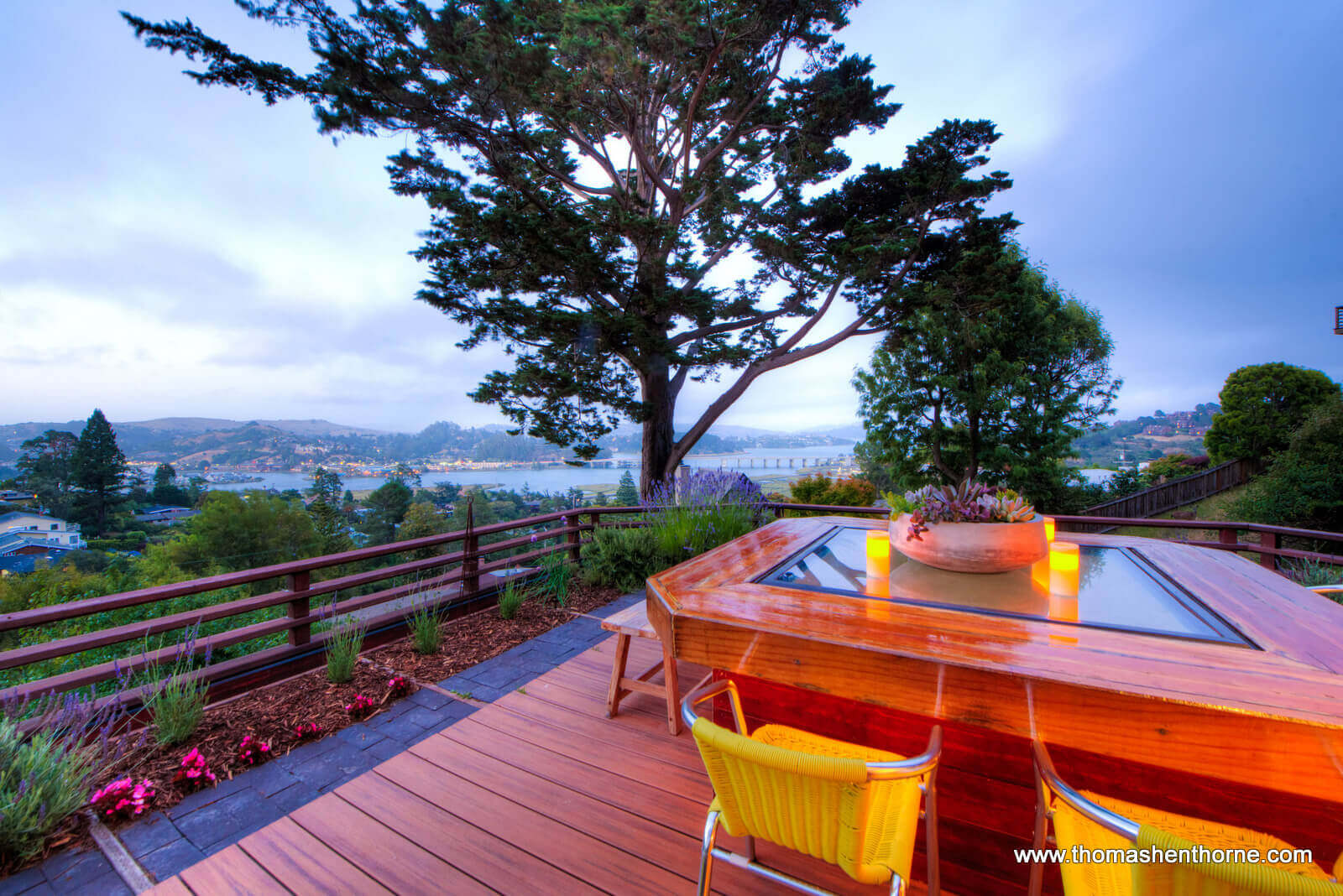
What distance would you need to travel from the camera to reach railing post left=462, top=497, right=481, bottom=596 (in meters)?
3.91

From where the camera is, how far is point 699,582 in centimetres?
158

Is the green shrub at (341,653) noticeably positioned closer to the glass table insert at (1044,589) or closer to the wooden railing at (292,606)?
the wooden railing at (292,606)

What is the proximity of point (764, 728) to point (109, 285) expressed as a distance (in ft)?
40.2

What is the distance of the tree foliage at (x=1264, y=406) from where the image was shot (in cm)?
1116

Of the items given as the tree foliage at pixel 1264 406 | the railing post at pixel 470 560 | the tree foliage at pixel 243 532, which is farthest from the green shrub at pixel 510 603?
the tree foliage at pixel 1264 406

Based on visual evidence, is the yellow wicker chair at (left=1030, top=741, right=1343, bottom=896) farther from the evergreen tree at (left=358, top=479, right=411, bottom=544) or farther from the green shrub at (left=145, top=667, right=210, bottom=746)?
the evergreen tree at (left=358, top=479, right=411, bottom=544)

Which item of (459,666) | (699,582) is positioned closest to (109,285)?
(459,666)

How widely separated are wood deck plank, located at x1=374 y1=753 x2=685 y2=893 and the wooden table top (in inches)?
28.9

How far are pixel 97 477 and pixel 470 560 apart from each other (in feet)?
19.6

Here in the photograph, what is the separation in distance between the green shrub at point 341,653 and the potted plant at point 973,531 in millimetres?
2898

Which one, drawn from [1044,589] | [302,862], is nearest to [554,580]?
[302,862]

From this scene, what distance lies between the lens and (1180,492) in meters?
11.9

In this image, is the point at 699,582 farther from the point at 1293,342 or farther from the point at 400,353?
the point at 1293,342

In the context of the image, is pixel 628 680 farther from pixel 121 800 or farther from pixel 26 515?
pixel 26 515
